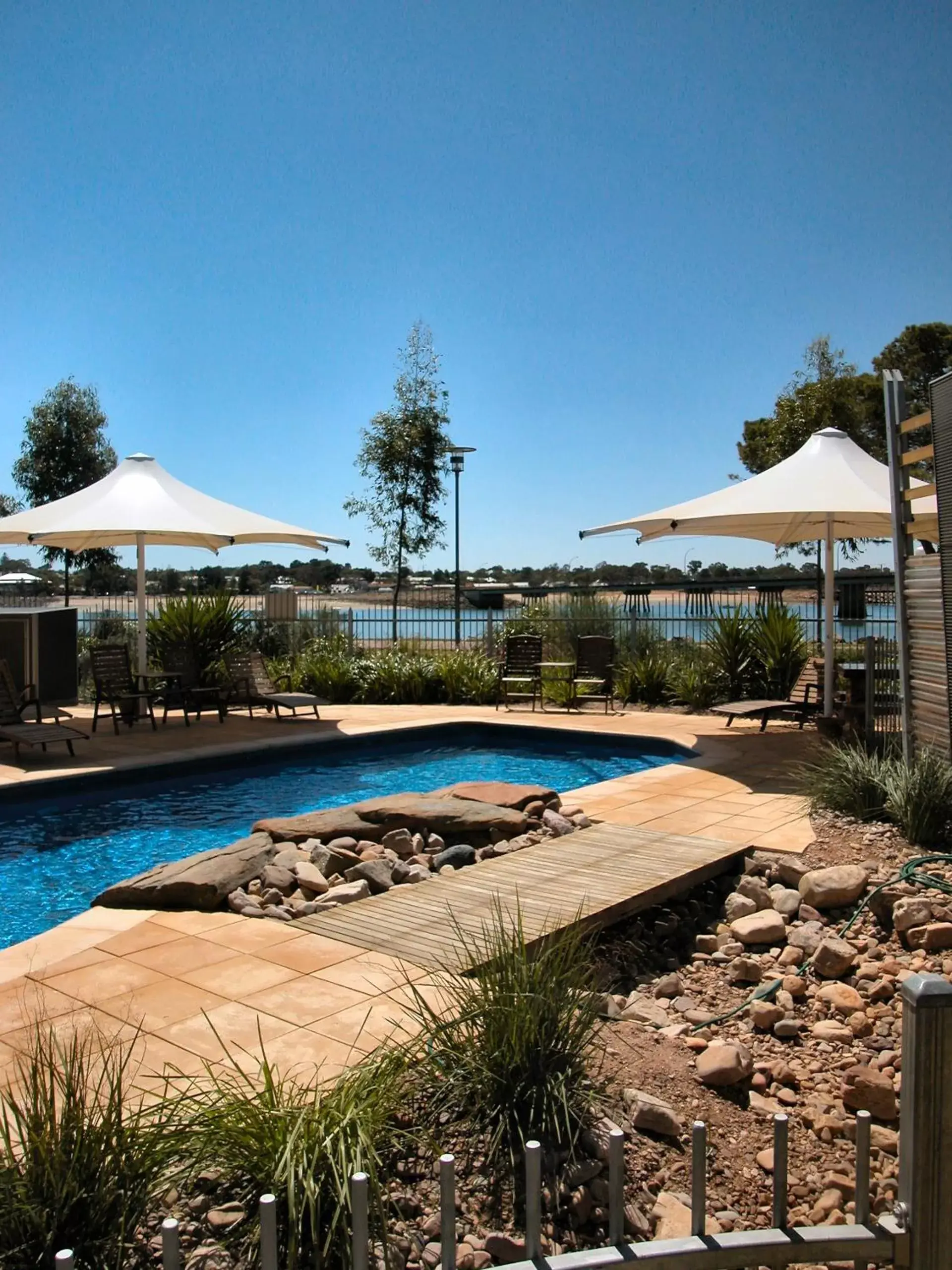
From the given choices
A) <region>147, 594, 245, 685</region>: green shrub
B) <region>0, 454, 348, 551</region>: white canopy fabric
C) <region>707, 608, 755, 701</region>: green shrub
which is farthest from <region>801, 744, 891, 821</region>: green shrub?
<region>147, 594, 245, 685</region>: green shrub

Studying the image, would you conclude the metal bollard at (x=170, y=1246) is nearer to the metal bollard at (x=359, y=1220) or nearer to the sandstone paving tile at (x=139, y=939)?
the metal bollard at (x=359, y=1220)

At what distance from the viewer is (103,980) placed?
3889 millimetres

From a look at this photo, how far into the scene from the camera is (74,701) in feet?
43.8

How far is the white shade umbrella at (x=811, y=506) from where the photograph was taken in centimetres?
891

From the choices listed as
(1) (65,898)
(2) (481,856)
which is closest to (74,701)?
(1) (65,898)

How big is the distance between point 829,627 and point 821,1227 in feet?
27.4

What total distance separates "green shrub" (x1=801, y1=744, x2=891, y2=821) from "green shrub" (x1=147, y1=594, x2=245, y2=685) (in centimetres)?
888

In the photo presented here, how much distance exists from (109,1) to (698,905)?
9688 millimetres

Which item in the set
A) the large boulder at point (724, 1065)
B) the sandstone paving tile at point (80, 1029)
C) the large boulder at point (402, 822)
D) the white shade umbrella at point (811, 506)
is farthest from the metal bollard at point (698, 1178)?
the white shade umbrella at point (811, 506)

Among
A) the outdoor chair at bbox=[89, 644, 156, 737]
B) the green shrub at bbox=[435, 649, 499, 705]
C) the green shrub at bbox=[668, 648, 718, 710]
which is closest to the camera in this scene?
the outdoor chair at bbox=[89, 644, 156, 737]

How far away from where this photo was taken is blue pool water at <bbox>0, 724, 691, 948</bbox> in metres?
6.74

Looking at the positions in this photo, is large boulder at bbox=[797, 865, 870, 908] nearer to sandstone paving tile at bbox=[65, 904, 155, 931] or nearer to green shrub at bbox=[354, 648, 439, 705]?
sandstone paving tile at bbox=[65, 904, 155, 931]

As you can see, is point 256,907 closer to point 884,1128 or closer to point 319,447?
point 884,1128

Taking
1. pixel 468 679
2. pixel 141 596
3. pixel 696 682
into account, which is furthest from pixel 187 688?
pixel 696 682
